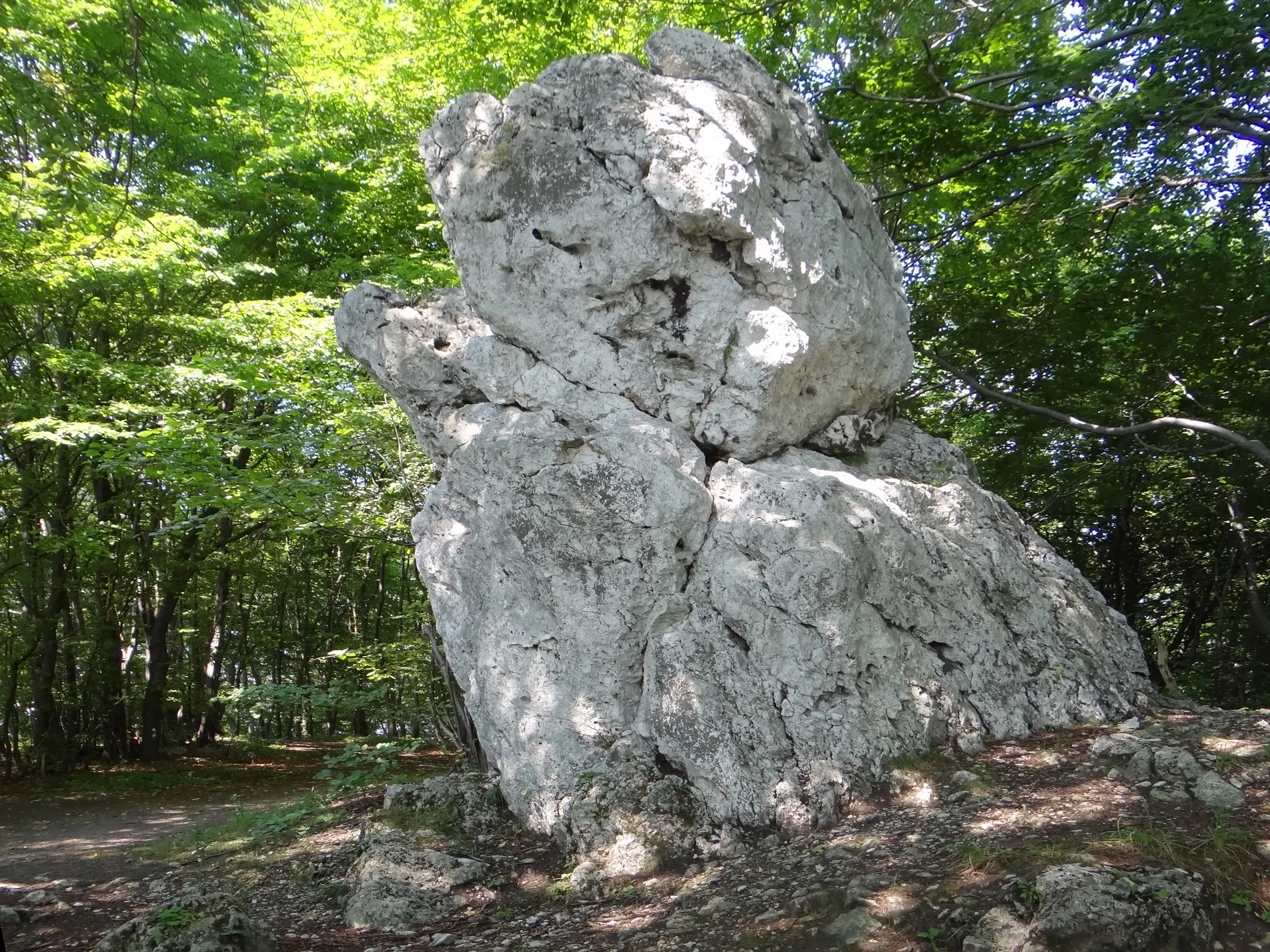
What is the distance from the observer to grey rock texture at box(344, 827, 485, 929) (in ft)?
16.1

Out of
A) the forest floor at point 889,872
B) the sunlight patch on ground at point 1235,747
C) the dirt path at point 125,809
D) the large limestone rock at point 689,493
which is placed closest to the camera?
the forest floor at point 889,872

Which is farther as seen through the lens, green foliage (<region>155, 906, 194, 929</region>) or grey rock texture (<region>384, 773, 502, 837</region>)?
grey rock texture (<region>384, 773, 502, 837</region>)

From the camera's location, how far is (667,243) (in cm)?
655

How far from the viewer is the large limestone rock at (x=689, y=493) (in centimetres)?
550

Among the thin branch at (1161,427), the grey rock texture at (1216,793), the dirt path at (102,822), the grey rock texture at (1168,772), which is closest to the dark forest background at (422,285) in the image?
the thin branch at (1161,427)

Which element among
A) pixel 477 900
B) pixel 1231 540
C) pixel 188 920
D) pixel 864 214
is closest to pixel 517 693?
pixel 477 900

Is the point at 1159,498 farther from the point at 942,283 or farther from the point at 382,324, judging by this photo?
the point at 382,324

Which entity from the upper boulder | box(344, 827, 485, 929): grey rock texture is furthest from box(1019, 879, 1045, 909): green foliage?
the upper boulder

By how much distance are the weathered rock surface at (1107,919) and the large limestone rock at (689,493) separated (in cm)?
167

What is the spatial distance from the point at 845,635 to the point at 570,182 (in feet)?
12.9

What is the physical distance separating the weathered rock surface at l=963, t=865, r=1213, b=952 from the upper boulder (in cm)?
372

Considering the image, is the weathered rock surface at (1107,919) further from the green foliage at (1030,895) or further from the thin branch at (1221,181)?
the thin branch at (1221,181)

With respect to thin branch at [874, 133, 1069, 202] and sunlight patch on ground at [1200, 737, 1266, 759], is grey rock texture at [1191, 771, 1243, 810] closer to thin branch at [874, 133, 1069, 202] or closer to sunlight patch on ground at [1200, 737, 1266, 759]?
sunlight patch on ground at [1200, 737, 1266, 759]

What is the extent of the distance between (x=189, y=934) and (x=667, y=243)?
17.4 ft
